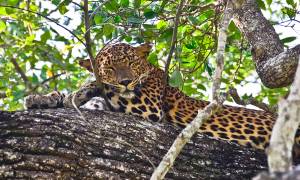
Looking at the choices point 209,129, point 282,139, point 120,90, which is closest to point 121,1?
point 120,90

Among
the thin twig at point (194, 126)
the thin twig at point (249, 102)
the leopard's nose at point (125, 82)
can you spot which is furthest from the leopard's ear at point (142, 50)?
the thin twig at point (194, 126)

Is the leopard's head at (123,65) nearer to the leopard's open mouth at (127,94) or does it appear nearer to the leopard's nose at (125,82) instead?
the leopard's nose at (125,82)

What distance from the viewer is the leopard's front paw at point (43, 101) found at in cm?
502

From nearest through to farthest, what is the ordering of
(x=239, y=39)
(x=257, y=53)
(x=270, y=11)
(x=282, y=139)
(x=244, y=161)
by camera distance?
(x=282, y=139)
(x=244, y=161)
(x=257, y=53)
(x=239, y=39)
(x=270, y=11)

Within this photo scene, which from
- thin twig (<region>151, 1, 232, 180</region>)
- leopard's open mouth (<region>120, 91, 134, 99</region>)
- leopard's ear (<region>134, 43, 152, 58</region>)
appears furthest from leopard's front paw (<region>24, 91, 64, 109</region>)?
thin twig (<region>151, 1, 232, 180</region>)

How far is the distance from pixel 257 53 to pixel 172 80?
0.96 m

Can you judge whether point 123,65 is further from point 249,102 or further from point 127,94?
point 249,102

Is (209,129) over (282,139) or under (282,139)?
under

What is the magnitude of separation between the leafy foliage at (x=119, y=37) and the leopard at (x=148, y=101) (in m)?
0.23

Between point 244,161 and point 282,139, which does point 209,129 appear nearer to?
point 244,161

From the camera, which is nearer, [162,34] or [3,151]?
[3,151]

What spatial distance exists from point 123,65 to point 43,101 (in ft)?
5.55

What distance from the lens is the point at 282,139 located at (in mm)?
2059

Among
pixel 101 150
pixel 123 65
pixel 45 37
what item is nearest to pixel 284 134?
pixel 101 150
